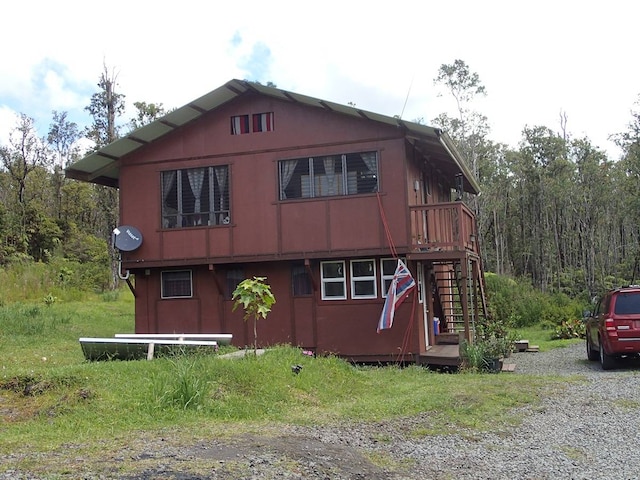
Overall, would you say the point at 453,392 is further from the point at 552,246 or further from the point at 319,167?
the point at 552,246

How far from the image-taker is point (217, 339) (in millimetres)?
13461

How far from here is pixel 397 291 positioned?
1459 centimetres

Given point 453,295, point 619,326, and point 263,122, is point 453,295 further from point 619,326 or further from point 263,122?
point 263,122

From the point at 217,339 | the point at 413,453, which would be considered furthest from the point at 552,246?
the point at 413,453

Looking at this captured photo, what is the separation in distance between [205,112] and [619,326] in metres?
10.8


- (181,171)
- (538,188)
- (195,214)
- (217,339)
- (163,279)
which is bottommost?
(217,339)

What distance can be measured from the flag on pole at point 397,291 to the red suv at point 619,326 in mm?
4039

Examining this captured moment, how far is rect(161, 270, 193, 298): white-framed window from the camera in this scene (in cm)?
1698

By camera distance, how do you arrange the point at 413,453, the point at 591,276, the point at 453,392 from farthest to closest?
the point at 591,276
the point at 453,392
the point at 413,453

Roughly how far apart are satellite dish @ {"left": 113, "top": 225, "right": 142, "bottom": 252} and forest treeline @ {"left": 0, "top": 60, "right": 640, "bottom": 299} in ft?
54.3

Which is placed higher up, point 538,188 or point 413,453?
point 538,188

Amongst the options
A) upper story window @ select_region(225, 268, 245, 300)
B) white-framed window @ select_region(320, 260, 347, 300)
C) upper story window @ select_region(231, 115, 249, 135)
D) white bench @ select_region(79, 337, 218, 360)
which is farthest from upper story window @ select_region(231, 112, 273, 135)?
white bench @ select_region(79, 337, 218, 360)

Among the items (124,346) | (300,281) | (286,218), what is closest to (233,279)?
(300,281)

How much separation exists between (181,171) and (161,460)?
37.9ft
